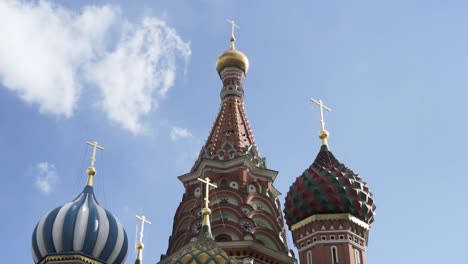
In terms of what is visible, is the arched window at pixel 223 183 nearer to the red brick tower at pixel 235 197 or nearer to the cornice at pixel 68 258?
the red brick tower at pixel 235 197

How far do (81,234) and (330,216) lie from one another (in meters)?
6.00

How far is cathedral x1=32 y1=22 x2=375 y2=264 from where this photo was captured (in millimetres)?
17188

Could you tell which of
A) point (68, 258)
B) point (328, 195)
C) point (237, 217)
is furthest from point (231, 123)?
point (68, 258)

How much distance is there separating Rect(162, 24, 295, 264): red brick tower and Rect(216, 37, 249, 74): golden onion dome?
735 millimetres

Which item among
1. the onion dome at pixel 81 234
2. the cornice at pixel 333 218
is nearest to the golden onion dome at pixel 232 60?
the onion dome at pixel 81 234

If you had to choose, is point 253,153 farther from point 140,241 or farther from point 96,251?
point 96,251

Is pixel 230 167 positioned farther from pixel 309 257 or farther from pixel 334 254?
pixel 334 254

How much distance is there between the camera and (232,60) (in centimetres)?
2550

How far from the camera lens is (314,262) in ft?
55.9

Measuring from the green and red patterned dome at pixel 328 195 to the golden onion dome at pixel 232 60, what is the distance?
799cm

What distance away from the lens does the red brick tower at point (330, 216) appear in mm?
17062

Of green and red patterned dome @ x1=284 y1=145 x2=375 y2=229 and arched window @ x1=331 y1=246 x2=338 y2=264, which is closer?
arched window @ x1=331 y1=246 x2=338 y2=264

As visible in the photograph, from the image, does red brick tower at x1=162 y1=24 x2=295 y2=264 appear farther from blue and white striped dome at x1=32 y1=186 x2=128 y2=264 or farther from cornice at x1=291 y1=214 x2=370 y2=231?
cornice at x1=291 y1=214 x2=370 y2=231


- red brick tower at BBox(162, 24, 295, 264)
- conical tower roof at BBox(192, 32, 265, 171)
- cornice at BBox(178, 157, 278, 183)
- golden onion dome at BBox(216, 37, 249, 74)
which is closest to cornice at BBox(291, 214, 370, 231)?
red brick tower at BBox(162, 24, 295, 264)
